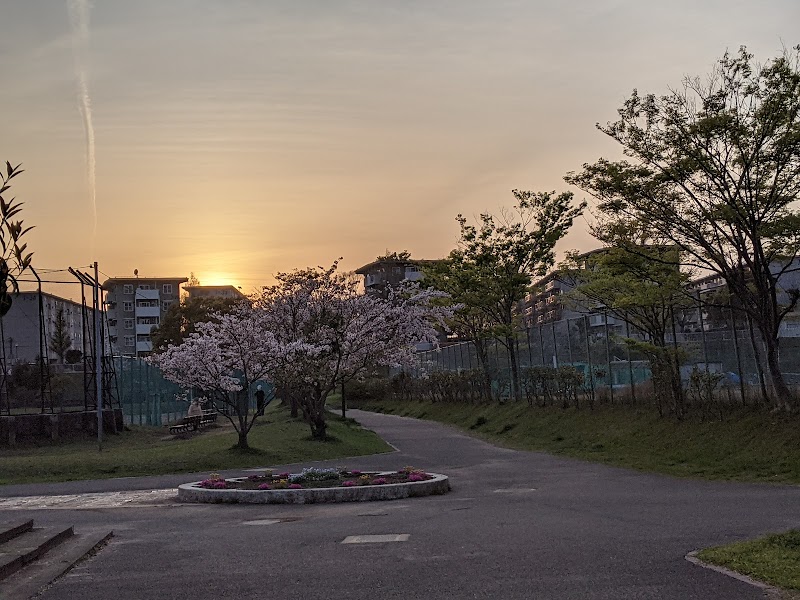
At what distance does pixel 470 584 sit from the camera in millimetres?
7934

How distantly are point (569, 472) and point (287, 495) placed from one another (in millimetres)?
6831

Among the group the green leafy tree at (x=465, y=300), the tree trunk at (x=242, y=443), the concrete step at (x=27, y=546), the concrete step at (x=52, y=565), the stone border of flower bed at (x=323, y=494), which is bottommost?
the stone border of flower bed at (x=323, y=494)

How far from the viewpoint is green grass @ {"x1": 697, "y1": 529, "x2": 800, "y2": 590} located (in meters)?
7.39

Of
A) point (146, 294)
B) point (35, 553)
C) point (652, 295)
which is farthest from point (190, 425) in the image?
point (146, 294)

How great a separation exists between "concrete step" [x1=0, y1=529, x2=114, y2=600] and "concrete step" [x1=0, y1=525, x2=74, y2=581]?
7cm

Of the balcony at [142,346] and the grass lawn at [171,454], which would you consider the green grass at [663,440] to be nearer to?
the grass lawn at [171,454]

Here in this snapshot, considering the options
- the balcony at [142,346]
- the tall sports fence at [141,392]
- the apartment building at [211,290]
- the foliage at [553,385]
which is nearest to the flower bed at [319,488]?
the foliage at [553,385]

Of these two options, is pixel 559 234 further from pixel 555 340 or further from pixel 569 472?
pixel 569 472

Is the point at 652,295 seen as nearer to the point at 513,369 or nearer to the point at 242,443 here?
the point at 242,443

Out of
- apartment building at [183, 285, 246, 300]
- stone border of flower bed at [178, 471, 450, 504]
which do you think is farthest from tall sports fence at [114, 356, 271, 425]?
apartment building at [183, 285, 246, 300]

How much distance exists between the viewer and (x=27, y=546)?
1048cm

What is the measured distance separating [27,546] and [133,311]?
369 ft

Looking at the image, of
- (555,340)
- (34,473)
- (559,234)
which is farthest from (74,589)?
(559,234)

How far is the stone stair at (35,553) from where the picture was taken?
885 centimetres
